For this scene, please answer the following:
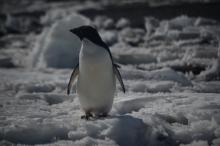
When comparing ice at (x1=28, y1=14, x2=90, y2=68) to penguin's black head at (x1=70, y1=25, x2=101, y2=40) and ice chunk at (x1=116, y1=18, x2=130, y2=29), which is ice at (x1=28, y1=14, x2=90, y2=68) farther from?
ice chunk at (x1=116, y1=18, x2=130, y2=29)

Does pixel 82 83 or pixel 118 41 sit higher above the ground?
pixel 82 83

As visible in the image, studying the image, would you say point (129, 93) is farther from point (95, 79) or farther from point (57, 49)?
point (57, 49)

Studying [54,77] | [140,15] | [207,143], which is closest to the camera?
[207,143]

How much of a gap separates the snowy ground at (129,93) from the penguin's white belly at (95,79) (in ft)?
0.47

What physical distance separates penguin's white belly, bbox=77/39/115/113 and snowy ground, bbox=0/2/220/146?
0.47ft

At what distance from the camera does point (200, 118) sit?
349 centimetres

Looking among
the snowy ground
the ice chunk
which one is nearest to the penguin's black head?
the snowy ground

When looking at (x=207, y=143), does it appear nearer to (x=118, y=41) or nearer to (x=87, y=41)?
(x=87, y=41)

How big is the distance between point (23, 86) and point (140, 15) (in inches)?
363

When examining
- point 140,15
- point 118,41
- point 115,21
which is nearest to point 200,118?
point 118,41

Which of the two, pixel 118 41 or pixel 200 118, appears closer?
pixel 200 118

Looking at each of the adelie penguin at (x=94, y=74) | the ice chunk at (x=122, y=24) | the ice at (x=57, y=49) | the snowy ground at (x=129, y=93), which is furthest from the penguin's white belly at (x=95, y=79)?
the ice chunk at (x=122, y=24)

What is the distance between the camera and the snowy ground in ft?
10.8

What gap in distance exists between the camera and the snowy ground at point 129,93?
328cm
